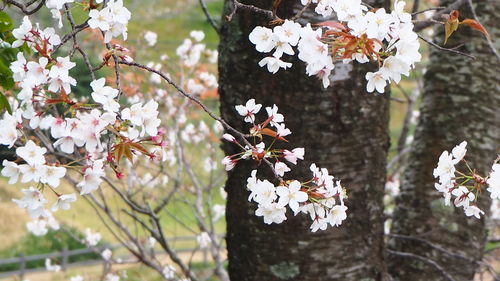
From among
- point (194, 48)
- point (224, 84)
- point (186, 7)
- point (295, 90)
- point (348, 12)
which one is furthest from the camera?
point (186, 7)

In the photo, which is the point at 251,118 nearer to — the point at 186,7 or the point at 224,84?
the point at 224,84

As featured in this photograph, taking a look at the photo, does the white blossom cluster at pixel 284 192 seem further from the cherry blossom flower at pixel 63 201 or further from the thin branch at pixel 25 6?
the thin branch at pixel 25 6

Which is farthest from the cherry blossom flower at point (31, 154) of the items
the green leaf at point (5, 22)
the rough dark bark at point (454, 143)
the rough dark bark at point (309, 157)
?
the rough dark bark at point (454, 143)

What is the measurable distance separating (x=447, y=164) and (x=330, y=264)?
72 cm

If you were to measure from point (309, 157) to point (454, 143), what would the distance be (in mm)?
911

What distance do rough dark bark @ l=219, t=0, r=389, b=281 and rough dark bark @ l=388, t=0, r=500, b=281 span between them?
0.55 meters

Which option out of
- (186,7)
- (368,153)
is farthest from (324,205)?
(186,7)

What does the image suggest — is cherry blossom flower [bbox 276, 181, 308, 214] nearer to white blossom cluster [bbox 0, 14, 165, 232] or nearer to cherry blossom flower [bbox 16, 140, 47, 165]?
white blossom cluster [bbox 0, 14, 165, 232]

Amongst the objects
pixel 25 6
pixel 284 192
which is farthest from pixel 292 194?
pixel 25 6

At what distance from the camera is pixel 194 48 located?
4.68m

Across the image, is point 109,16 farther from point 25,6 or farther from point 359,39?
point 359,39

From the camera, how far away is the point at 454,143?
236 centimetres

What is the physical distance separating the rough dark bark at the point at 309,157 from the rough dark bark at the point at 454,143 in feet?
1.82

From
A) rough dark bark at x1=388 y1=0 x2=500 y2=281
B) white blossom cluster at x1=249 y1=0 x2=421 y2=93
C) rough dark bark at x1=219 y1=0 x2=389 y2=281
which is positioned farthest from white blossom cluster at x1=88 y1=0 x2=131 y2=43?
rough dark bark at x1=388 y1=0 x2=500 y2=281
